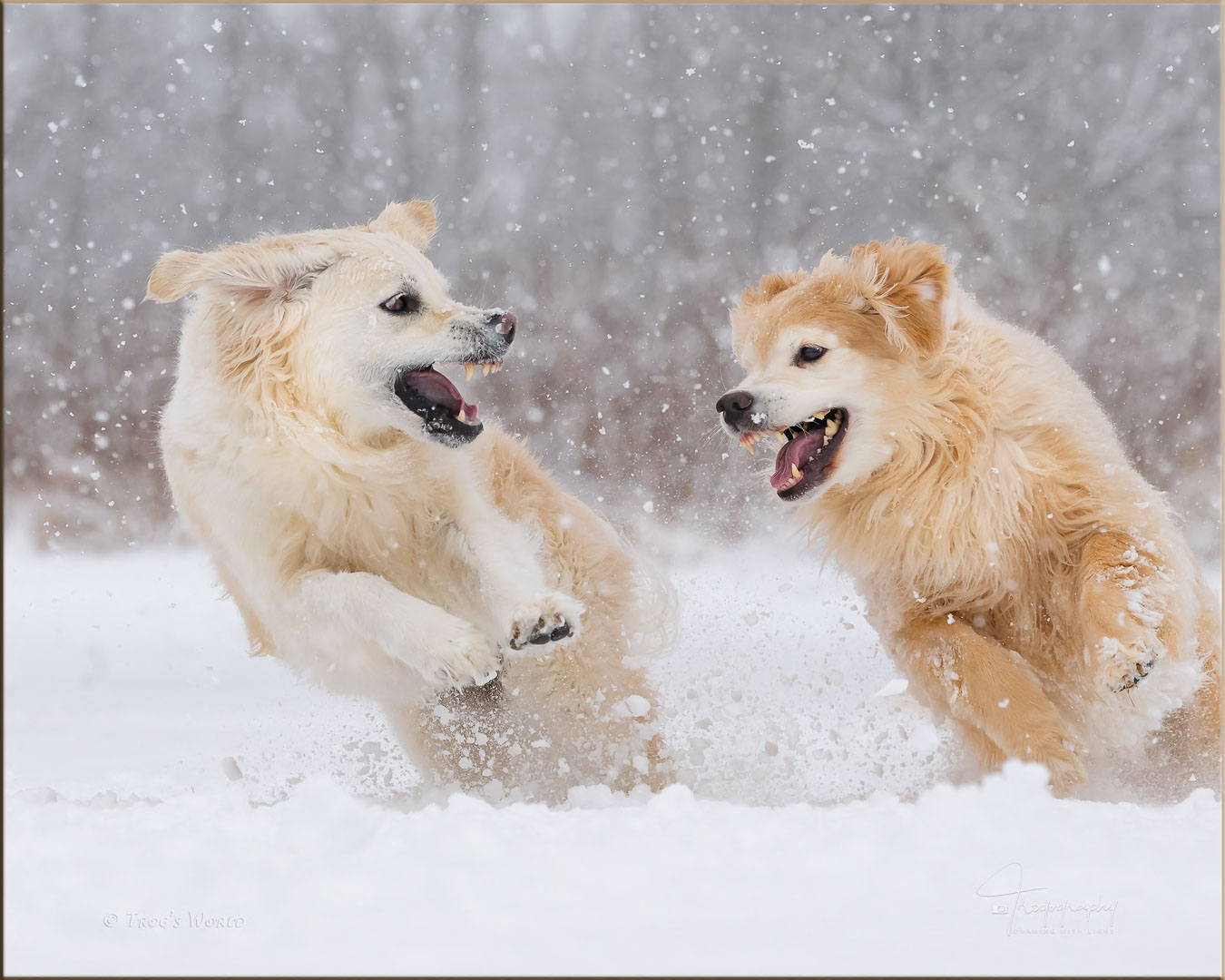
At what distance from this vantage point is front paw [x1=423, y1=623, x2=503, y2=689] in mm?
2912

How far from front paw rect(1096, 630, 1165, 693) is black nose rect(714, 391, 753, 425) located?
1232mm

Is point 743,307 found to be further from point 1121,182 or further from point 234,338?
point 1121,182

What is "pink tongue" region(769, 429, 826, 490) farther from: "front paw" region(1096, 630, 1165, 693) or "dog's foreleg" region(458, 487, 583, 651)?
"front paw" region(1096, 630, 1165, 693)

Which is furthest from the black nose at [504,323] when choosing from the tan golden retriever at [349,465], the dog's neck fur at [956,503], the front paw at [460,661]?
the dog's neck fur at [956,503]

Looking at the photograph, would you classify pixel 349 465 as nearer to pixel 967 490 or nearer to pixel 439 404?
pixel 439 404

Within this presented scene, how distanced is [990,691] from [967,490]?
2.18ft

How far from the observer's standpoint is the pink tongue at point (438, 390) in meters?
3.38

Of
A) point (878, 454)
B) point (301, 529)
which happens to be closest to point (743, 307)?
point (878, 454)

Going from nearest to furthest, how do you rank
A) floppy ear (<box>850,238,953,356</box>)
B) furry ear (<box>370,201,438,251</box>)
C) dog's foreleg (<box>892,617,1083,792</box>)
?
dog's foreleg (<box>892,617,1083,792</box>) < floppy ear (<box>850,238,953,356</box>) < furry ear (<box>370,201,438,251</box>)

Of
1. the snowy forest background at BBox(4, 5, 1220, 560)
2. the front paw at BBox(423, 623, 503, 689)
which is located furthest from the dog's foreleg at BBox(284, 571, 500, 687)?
the snowy forest background at BBox(4, 5, 1220, 560)

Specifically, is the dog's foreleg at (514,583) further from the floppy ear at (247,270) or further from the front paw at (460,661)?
the floppy ear at (247,270)

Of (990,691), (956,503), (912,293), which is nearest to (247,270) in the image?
(912,293)

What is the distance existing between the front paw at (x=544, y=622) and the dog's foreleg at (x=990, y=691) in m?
1.18

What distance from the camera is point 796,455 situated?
358 centimetres
